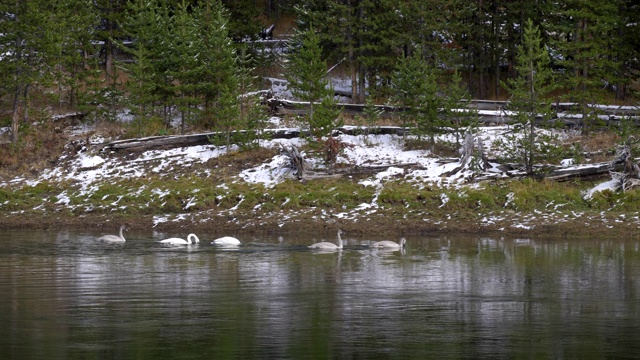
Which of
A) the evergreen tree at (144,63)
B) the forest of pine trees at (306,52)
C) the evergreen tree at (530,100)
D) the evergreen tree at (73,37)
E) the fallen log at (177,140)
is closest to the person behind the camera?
the evergreen tree at (530,100)

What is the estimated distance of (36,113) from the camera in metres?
51.9

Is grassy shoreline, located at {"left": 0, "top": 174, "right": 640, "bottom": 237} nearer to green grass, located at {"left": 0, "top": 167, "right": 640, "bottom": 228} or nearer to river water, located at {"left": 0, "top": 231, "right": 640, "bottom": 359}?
green grass, located at {"left": 0, "top": 167, "right": 640, "bottom": 228}

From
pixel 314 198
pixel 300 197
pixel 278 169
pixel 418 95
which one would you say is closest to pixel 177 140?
pixel 278 169

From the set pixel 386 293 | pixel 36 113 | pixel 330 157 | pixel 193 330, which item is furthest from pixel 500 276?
pixel 36 113

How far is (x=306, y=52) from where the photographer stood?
4619cm

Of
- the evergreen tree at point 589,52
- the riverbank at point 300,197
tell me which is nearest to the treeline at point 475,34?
the evergreen tree at point 589,52

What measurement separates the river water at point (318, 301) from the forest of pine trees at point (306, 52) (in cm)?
1606

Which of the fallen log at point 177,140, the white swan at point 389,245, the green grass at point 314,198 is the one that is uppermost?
the fallen log at point 177,140

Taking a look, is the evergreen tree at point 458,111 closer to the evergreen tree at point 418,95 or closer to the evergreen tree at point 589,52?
the evergreen tree at point 418,95

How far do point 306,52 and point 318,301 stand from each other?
2757 centimetres

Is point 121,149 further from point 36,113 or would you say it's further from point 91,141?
point 36,113

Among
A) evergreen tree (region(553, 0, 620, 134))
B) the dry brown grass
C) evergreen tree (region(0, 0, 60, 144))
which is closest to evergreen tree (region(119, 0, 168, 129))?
evergreen tree (region(0, 0, 60, 144))

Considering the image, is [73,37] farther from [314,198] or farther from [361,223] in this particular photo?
[361,223]

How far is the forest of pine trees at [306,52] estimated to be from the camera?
46.9m
